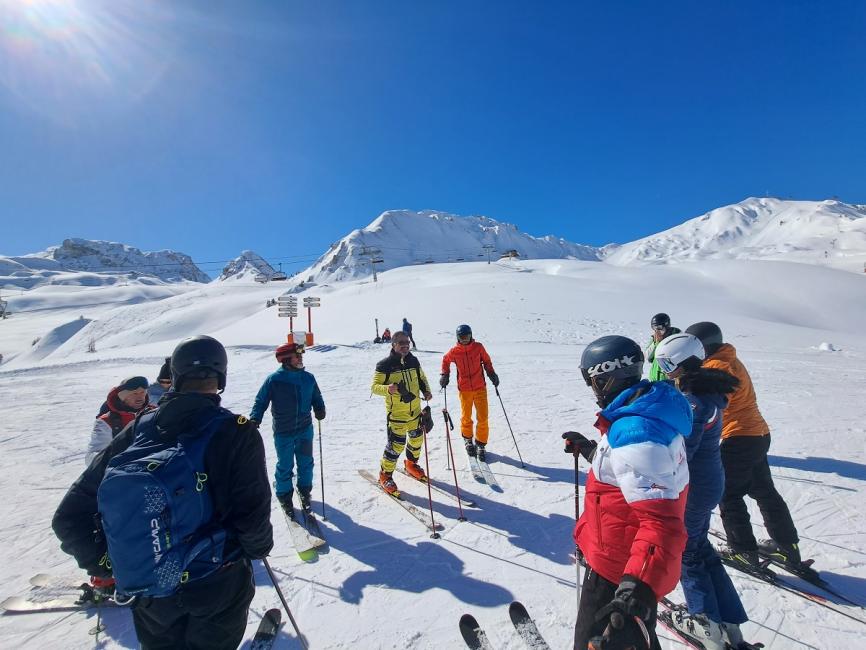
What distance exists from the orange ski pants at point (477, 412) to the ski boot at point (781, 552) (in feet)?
11.9

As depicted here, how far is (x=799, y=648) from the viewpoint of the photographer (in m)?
3.07

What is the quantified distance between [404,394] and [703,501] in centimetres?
372

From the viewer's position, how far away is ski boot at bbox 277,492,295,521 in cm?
510

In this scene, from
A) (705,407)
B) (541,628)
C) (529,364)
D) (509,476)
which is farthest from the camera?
(529,364)

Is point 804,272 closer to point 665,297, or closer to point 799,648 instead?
point 665,297

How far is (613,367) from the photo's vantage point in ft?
7.69

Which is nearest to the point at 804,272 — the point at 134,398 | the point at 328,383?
the point at 328,383

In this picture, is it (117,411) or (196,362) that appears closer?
(196,362)

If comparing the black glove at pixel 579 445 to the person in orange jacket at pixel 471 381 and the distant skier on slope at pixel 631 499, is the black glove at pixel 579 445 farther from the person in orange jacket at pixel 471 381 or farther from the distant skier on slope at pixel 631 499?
the person in orange jacket at pixel 471 381

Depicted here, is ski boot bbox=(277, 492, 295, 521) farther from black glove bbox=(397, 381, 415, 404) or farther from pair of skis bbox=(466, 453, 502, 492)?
pair of skis bbox=(466, 453, 502, 492)

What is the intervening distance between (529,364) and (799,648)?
41.9ft

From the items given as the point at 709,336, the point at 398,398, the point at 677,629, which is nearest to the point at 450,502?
the point at 398,398

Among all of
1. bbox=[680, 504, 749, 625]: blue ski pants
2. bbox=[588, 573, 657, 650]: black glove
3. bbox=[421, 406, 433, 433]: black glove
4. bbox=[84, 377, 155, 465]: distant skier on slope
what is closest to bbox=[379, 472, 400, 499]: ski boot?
bbox=[421, 406, 433, 433]: black glove

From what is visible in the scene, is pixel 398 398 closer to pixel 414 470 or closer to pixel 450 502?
pixel 414 470
